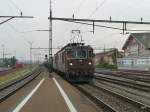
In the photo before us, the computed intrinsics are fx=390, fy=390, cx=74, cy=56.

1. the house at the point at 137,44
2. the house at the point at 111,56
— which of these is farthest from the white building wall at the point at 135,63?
the house at the point at 111,56

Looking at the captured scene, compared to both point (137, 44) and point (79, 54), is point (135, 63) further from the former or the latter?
point (79, 54)

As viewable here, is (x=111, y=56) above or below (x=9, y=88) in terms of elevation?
→ above

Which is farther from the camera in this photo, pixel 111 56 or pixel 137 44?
pixel 111 56

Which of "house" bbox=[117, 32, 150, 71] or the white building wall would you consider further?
"house" bbox=[117, 32, 150, 71]

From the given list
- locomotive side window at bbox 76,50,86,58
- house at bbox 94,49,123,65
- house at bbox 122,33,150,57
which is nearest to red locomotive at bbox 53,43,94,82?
locomotive side window at bbox 76,50,86,58

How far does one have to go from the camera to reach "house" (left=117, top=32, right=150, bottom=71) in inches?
2441

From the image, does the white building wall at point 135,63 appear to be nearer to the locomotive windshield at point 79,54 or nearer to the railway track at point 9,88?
the railway track at point 9,88

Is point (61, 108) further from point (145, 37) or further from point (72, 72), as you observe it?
point (145, 37)

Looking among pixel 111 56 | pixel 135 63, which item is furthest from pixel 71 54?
pixel 111 56

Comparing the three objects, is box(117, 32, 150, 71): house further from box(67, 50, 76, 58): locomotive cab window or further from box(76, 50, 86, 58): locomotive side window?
box(67, 50, 76, 58): locomotive cab window

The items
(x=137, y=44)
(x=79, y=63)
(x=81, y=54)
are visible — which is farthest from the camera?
(x=137, y=44)

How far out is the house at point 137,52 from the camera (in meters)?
62.0

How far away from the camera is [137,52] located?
3290 inches

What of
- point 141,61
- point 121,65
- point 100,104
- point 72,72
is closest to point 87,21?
point 72,72
